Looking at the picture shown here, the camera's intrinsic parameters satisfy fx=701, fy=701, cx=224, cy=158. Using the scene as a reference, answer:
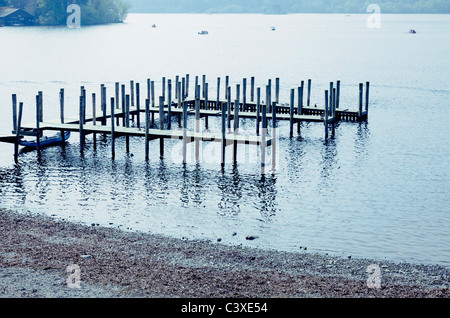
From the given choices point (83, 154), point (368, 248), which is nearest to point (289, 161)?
point (83, 154)

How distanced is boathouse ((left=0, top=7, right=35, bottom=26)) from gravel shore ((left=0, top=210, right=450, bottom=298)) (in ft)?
527

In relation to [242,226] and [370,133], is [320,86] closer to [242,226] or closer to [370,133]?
[370,133]

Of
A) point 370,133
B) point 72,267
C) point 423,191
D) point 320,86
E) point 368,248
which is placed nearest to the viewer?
point 72,267

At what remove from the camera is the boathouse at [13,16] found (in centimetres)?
17188

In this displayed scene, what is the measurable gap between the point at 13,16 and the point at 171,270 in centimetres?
16763

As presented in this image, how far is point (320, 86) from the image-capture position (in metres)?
74.2

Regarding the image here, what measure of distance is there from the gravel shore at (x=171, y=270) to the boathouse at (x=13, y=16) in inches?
6323

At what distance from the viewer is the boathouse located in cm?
17188

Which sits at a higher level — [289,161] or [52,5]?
[52,5]

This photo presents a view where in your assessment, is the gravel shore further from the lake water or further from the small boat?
the small boat

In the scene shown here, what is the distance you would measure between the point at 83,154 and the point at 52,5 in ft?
500

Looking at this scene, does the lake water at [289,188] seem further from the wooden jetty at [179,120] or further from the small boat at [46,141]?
the wooden jetty at [179,120]

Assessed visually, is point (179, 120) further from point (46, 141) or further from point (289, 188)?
point (289, 188)

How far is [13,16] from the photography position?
172875 mm
